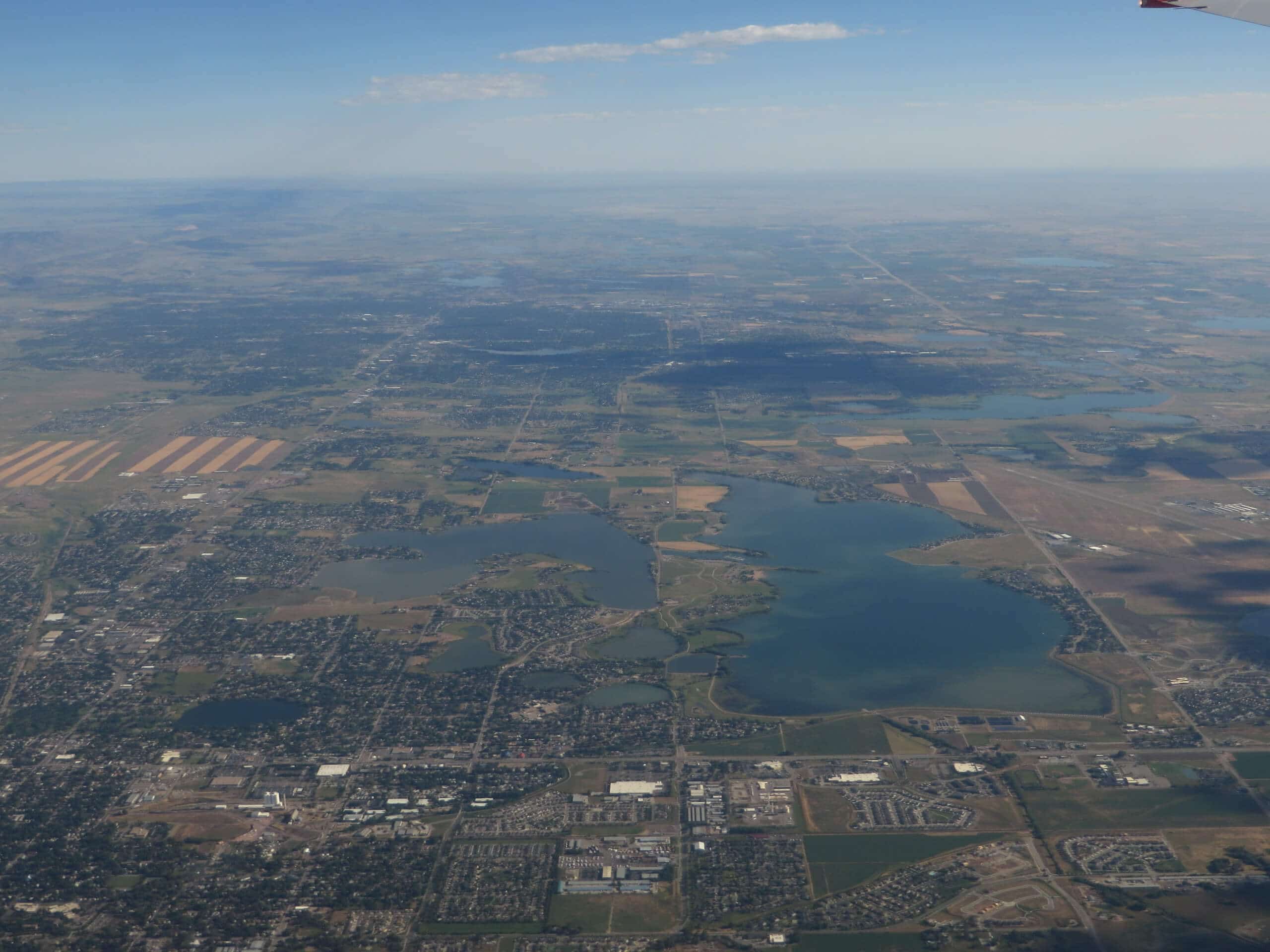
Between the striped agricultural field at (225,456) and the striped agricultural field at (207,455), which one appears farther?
the striped agricultural field at (207,455)

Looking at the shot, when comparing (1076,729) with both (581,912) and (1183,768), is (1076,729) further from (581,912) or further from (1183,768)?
(581,912)

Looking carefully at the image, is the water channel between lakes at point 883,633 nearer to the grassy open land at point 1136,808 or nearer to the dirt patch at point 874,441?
the grassy open land at point 1136,808

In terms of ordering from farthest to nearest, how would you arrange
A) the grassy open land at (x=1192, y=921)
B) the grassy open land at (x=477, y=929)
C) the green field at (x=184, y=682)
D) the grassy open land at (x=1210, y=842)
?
the green field at (x=184, y=682)
the grassy open land at (x=1210, y=842)
the grassy open land at (x=477, y=929)
the grassy open land at (x=1192, y=921)


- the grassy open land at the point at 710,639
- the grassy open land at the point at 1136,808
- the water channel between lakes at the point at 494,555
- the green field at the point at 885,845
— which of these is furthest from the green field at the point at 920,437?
the green field at the point at 885,845

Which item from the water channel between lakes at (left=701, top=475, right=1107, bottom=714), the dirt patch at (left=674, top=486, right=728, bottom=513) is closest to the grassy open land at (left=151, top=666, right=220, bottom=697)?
the water channel between lakes at (left=701, top=475, right=1107, bottom=714)

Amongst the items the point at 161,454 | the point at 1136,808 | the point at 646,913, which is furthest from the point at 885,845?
the point at 161,454

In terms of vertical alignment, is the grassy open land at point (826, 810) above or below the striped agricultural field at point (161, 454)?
below

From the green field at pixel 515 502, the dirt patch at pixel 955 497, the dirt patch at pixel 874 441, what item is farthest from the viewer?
the dirt patch at pixel 874 441
